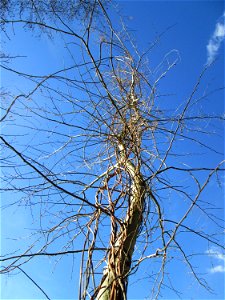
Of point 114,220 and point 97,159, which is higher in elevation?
point 97,159

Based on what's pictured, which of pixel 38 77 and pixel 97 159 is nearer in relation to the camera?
pixel 38 77

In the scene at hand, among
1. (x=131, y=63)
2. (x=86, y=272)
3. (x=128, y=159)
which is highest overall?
(x=131, y=63)

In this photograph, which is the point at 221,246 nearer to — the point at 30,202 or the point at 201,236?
the point at 201,236

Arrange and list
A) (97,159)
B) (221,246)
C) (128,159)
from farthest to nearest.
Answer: (97,159)
(128,159)
(221,246)

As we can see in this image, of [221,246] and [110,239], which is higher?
[221,246]

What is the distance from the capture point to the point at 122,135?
218 centimetres

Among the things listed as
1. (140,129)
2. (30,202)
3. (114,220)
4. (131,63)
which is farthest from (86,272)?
(131,63)

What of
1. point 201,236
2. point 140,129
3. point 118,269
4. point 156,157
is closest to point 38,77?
point 140,129

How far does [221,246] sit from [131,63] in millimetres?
1273

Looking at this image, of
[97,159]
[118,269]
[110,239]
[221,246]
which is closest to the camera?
[118,269]

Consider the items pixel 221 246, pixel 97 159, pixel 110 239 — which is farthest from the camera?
pixel 97 159

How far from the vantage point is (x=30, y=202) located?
2.23 meters

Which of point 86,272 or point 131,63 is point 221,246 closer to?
point 86,272

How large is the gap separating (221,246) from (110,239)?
2.15 ft
